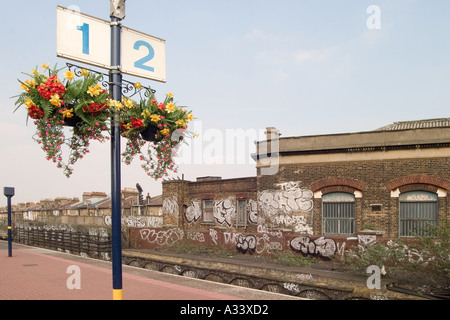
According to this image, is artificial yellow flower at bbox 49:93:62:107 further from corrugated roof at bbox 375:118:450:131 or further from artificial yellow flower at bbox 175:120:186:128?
corrugated roof at bbox 375:118:450:131

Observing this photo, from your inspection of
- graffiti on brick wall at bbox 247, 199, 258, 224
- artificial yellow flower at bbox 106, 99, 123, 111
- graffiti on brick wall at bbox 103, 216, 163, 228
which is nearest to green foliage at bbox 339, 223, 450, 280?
graffiti on brick wall at bbox 247, 199, 258, 224

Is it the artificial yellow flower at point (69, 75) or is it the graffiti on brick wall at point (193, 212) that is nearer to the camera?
the artificial yellow flower at point (69, 75)

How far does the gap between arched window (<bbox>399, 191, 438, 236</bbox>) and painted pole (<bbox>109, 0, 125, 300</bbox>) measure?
1502 cm

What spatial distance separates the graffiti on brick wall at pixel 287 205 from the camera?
62.4 feet

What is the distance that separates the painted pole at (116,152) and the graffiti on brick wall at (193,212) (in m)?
19.8

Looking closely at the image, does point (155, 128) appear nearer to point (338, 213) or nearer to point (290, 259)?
point (290, 259)

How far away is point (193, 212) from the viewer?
24.8m

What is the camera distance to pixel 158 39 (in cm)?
529

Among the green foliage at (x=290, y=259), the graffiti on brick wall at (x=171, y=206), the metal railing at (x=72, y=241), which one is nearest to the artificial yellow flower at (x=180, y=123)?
the green foliage at (x=290, y=259)

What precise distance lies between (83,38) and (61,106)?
2.94 feet

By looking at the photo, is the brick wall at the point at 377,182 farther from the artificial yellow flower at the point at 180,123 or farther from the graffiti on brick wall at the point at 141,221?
the artificial yellow flower at the point at 180,123

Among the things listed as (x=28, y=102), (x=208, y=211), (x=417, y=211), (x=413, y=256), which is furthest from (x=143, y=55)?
(x=208, y=211)

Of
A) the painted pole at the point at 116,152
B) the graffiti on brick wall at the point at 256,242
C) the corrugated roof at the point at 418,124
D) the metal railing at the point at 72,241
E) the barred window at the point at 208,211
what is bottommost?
the metal railing at the point at 72,241
